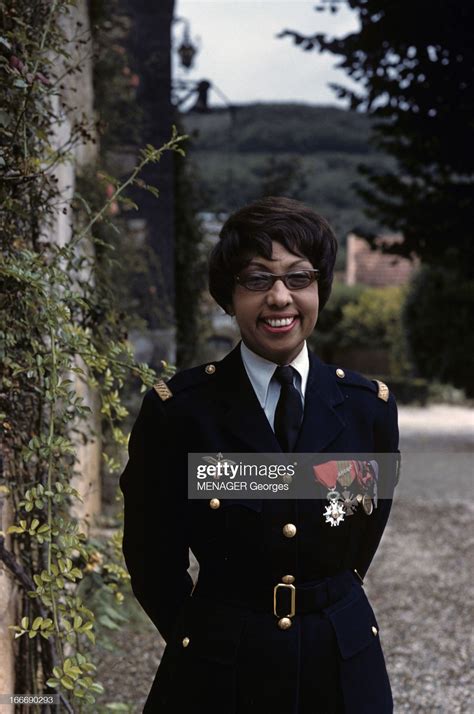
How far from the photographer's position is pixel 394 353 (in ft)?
68.2

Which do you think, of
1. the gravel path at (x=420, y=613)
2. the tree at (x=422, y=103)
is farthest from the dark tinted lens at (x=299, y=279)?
the tree at (x=422, y=103)

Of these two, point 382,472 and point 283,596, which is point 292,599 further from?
point 382,472

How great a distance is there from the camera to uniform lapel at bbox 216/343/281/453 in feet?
5.67

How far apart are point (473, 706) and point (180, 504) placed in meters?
2.50

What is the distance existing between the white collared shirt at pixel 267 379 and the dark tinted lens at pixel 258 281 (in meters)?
0.15

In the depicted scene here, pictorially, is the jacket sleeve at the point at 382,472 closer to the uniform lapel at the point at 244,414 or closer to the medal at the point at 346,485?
the medal at the point at 346,485

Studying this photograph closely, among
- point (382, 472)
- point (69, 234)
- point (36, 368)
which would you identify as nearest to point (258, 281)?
point (382, 472)

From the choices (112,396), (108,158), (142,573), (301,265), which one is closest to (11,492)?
(112,396)

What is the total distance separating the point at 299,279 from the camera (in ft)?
5.62

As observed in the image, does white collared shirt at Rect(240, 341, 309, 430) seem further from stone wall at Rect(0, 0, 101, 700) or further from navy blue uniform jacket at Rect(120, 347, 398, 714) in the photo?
stone wall at Rect(0, 0, 101, 700)

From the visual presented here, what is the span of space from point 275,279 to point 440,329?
14427mm

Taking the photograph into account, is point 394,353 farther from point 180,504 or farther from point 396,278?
point 180,504

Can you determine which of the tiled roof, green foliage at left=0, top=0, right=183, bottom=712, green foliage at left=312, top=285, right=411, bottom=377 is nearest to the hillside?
the tiled roof

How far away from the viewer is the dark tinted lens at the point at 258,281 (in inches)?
66.8
